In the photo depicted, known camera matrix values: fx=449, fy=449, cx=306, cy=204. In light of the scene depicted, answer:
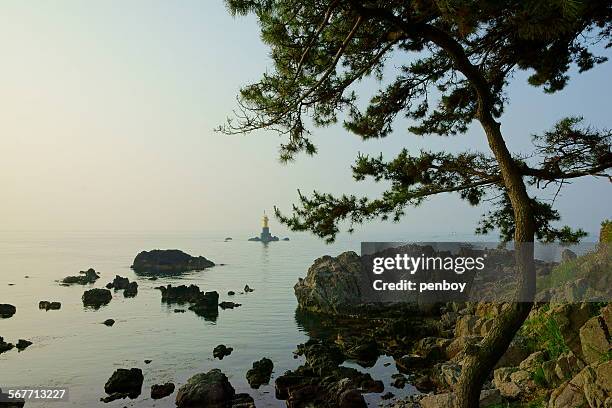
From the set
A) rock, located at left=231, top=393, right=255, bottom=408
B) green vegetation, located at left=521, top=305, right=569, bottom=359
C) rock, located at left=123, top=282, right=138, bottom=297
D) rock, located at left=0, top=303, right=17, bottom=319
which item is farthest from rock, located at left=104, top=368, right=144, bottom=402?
rock, located at left=123, top=282, right=138, bottom=297

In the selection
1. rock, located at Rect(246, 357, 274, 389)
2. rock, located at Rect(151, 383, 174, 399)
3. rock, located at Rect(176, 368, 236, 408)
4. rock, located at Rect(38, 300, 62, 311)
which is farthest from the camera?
rock, located at Rect(38, 300, 62, 311)

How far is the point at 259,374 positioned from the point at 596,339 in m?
12.3

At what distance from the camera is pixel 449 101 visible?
10797mm

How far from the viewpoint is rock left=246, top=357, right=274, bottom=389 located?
55.0 feet

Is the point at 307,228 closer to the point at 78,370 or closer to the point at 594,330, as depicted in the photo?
the point at 594,330

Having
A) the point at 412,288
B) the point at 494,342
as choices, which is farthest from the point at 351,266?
the point at 494,342

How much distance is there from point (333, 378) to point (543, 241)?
871 centimetres

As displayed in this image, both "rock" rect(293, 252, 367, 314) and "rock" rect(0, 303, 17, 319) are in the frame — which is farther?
"rock" rect(0, 303, 17, 319)

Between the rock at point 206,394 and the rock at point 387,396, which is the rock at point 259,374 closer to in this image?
the rock at point 206,394

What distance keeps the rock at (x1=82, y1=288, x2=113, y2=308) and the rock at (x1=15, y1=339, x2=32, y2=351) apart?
14719 mm

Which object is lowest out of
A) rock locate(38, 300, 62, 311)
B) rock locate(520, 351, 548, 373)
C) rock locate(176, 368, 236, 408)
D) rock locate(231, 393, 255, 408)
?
rock locate(38, 300, 62, 311)

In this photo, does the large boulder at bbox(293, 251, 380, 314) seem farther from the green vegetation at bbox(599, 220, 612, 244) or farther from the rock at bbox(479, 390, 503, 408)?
the rock at bbox(479, 390, 503, 408)

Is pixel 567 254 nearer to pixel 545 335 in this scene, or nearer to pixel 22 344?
pixel 545 335

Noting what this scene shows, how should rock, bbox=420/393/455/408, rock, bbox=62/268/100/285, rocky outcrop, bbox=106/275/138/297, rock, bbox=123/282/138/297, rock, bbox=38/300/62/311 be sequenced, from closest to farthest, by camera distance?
rock, bbox=420/393/455/408, rock, bbox=38/300/62/311, rock, bbox=123/282/138/297, rocky outcrop, bbox=106/275/138/297, rock, bbox=62/268/100/285
